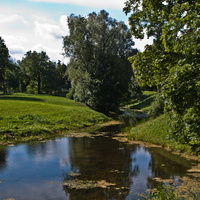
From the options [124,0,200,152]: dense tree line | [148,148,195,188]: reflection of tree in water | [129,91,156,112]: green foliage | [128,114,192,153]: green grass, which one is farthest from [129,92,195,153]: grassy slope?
[129,91,156,112]: green foliage

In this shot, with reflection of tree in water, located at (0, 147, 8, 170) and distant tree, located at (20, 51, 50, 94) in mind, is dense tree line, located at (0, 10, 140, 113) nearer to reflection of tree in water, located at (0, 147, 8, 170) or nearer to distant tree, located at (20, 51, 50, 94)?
reflection of tree in water, located at (0, 147, 8, 170)

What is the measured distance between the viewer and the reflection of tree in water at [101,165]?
9297 millimetres

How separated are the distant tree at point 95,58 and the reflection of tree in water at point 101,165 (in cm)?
2166

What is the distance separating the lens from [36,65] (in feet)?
269

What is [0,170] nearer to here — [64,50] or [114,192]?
[114,192]

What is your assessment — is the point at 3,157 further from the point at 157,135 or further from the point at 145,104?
the point at 145,104

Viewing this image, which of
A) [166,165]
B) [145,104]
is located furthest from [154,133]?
[145,104]

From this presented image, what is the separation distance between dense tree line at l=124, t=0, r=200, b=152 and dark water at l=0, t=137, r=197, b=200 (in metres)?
2.94

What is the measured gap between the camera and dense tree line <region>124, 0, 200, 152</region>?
27.6 feet

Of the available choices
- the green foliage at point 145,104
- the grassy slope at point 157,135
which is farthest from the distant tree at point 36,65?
the grassy slope at point 157,135

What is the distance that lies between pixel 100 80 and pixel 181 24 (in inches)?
1265

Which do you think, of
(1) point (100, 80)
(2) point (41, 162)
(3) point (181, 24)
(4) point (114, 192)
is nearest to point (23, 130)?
(2) point (41, 162)

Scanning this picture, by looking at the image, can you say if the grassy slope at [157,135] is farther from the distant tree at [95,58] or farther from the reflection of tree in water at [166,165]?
the distant tree at [95,58]

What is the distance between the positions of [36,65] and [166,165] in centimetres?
7568
